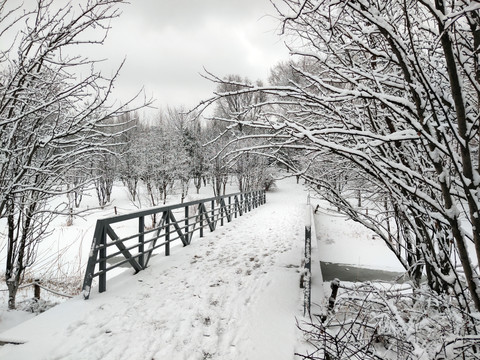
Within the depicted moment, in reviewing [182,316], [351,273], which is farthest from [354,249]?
[182,316]

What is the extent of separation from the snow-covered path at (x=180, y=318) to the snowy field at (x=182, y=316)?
0.04ft

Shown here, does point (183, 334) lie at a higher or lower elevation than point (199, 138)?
lower

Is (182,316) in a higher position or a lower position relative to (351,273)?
higher

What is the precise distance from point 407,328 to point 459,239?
623mm

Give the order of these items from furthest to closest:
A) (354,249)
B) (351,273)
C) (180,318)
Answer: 1. (354,249)
2. (351,273)
3. (180,318)

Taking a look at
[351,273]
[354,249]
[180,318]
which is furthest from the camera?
[354,249]

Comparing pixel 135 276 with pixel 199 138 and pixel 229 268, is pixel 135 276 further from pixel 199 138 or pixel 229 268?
pixel 199 138

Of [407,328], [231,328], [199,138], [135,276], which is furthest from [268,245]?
[199,138]

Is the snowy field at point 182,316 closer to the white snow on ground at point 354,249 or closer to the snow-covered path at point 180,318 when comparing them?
the snow-covered path at point 180,318

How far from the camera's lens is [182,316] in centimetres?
386

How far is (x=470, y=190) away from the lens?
1.43 meters

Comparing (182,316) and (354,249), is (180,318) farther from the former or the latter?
(354,249)

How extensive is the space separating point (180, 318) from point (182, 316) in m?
0.06

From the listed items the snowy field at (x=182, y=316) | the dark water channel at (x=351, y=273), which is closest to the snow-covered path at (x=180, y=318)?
the snowy field at (x=182, y=316)
